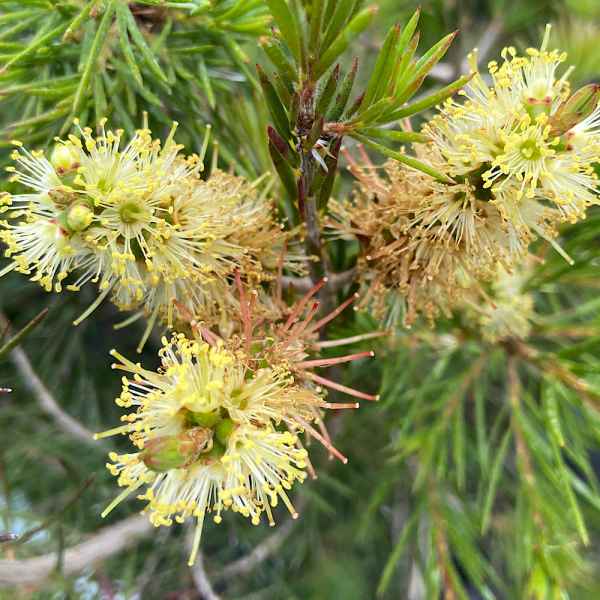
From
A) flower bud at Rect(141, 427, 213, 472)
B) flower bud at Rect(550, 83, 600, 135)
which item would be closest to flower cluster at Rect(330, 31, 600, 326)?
flower bud at Rect(550, 83, 600, 135)

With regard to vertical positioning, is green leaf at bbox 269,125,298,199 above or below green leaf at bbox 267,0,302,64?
below

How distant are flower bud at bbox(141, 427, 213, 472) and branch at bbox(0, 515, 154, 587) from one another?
0.31 m

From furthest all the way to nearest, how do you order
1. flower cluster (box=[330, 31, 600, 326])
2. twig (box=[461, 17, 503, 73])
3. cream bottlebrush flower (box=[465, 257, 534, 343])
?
1. twig (box=[461, 17, 503, 73])
2. cream bottlebrush flower (box=[465, 257, 534, 343])
3. flower cluster (box=[330, 31, 600, 326])

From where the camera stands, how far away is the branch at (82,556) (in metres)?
0.61

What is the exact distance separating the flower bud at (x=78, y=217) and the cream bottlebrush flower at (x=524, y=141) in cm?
26

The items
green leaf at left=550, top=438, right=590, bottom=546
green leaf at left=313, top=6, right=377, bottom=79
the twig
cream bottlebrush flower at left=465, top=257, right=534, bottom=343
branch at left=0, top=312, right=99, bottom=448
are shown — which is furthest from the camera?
the twig

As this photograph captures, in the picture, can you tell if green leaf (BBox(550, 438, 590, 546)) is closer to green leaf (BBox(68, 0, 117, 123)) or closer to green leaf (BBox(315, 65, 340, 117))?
green leaf (BBox(315, 65, 340, 117))

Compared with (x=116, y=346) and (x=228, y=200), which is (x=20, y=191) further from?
(x=116, y=346)

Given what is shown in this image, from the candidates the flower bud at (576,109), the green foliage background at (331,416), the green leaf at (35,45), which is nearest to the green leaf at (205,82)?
the green foliage background at (331,416)

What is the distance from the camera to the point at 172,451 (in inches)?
15.1

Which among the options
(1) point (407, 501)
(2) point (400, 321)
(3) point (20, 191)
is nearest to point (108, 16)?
(3) point (20, 191)

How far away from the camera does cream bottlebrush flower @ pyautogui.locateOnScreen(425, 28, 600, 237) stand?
45cm

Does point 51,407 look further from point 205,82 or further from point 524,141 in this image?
point 524,141

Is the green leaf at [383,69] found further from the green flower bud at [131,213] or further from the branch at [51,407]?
the branch at [51,407]
